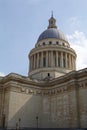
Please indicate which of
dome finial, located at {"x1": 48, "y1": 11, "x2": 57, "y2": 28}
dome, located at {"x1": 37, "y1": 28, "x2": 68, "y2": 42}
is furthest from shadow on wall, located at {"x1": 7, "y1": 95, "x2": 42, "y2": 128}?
dome finial, located at {"x1": 48, "y1": 11, "x2": 57, "y2": 28}

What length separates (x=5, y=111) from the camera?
4150 centimetres

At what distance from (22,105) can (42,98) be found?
243 inches

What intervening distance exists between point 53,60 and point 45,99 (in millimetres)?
12754

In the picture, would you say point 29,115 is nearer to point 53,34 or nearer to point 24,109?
point 24,109

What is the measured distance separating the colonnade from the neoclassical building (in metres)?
0.84

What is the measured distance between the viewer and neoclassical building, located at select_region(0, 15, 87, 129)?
39156 mm

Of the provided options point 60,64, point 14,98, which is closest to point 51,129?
point 14,98

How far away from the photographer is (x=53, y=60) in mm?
55000

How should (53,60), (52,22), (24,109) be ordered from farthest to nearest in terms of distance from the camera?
(52,22)
(53,60)
(24,109)

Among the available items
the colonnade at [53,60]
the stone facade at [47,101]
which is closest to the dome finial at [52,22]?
the colonnade at [53,60]

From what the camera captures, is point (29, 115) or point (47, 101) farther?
point (47, 101)

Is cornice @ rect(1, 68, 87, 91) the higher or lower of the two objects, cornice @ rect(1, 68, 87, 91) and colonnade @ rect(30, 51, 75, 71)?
the lower

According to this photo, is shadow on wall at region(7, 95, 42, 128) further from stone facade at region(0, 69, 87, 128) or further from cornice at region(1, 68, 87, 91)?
cornice at region(1, 68, 87, 91)

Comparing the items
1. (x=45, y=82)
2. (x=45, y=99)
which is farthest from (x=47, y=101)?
(x=45, y=82)
